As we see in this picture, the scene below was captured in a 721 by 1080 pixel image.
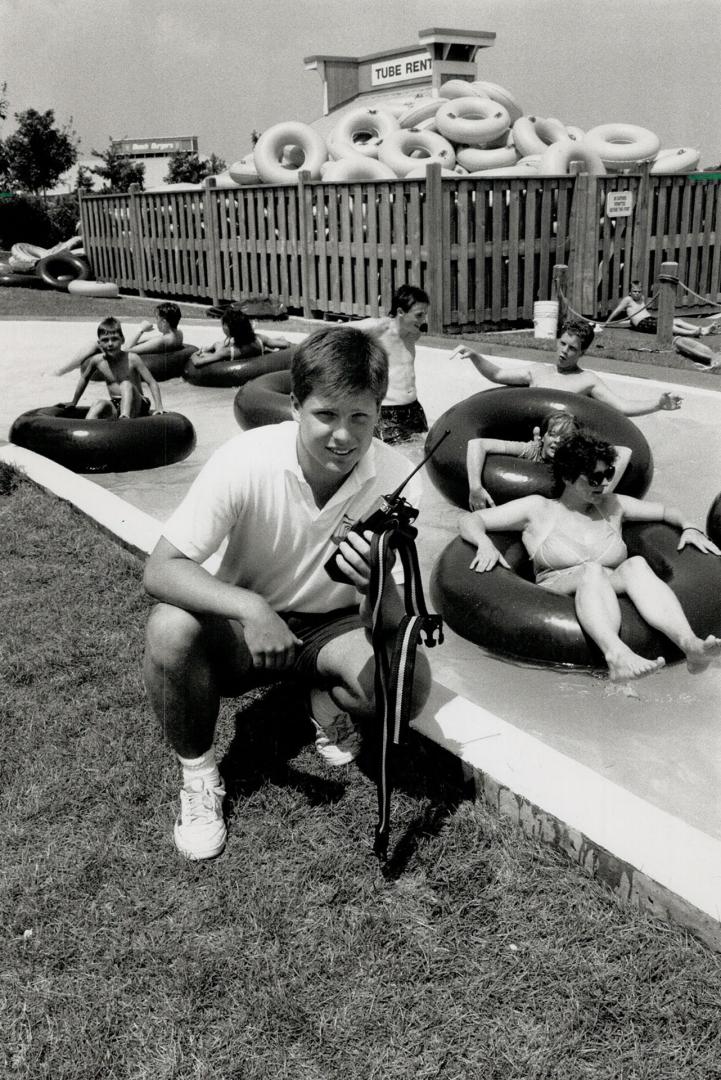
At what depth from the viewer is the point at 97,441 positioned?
702 cm

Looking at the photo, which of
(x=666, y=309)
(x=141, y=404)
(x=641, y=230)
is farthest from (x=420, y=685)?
(x=641, y=230)

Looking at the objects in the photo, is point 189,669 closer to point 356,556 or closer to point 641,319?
point 356,556

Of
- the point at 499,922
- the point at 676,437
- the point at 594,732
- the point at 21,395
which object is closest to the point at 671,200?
the point at 676,437

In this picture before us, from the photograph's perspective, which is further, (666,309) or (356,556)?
(666,309)

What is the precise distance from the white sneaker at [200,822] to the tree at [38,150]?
40.4m

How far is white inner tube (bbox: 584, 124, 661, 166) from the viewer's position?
18.2 m

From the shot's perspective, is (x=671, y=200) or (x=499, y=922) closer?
(x=499, y=922)

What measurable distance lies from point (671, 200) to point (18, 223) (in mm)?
21920

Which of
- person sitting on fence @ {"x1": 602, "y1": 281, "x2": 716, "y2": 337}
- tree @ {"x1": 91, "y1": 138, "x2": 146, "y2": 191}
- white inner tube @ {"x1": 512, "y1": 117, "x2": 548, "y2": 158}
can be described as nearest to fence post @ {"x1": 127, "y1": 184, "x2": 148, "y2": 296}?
white inner tube @ {"x1": 512, "y1": 117, "x2": 548, "y2": 158}

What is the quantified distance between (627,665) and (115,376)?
5.41 meters

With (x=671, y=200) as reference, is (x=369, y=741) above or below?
below

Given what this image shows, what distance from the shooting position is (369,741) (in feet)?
10.2

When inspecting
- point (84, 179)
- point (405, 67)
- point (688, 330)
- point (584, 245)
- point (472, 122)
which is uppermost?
point (405, 67)

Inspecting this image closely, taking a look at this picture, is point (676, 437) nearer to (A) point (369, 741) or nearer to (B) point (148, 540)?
(B) point (148, 540)
